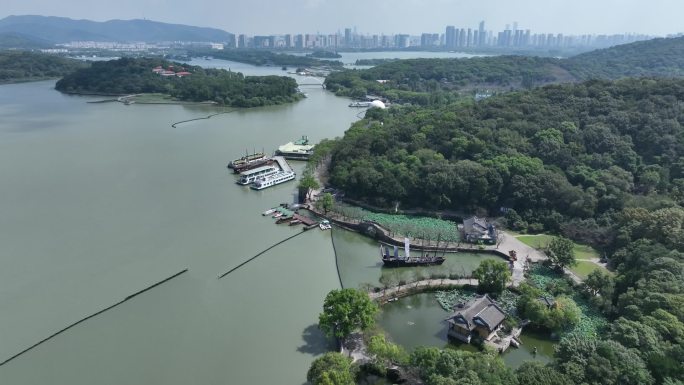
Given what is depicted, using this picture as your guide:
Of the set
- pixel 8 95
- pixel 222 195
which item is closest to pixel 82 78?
pixel 8 95

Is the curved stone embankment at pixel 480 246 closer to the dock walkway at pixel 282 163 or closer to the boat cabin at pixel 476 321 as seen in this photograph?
the boat cabin at pixel 476 321

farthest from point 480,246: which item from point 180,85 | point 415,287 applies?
point 180,85

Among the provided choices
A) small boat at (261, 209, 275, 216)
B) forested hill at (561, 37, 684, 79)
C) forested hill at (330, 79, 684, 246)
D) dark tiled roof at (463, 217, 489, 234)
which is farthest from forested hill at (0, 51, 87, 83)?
forested hill at (561, 37, 684, 79)

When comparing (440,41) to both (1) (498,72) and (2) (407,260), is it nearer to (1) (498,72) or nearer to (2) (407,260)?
(1) (498,72)

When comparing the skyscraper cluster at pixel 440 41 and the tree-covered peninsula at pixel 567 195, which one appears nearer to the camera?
the tree-covered peninsula at pixel 567 195

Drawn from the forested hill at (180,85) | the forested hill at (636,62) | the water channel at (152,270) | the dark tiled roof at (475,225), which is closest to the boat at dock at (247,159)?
the water channel at (152,270)

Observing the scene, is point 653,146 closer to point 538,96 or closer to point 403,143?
point 538,96
